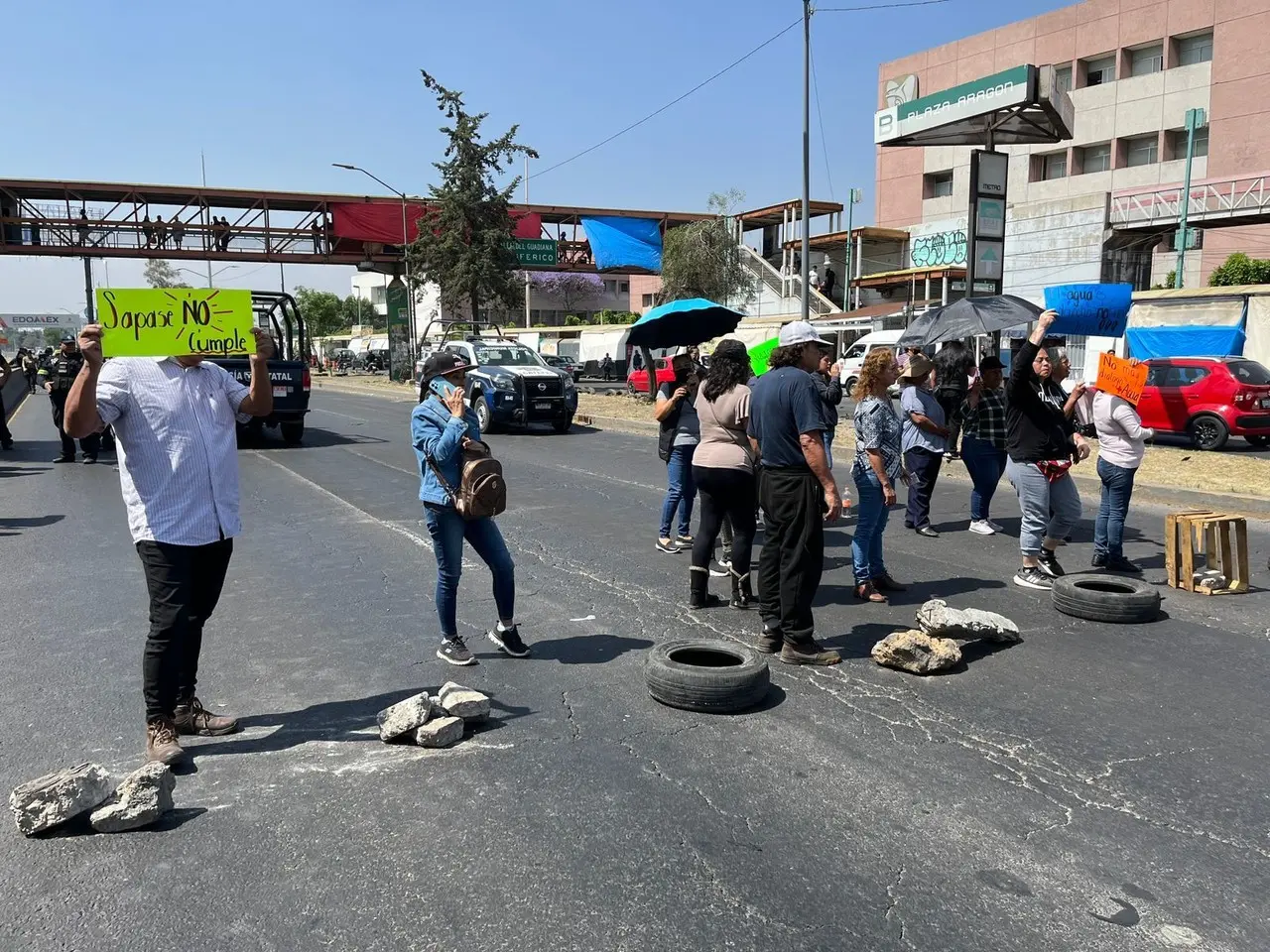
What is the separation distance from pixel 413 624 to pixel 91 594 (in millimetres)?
2709

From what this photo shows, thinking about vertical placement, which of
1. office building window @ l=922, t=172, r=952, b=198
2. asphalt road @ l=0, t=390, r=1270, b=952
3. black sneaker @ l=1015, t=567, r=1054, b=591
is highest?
office building window @ l=922, t=172, r=952, b=198

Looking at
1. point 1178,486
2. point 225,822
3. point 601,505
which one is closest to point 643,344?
point 601,505

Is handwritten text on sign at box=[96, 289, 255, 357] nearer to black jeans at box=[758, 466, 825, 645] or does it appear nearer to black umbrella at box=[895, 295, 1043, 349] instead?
black jeans at box=[758, 466, 825, 645]

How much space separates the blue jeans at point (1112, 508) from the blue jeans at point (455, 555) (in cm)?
476

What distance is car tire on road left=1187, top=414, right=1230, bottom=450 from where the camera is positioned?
15836mm

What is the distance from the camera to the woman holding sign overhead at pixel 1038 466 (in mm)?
6785

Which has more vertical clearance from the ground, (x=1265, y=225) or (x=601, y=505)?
(x=1265, y=225)

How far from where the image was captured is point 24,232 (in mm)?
42531

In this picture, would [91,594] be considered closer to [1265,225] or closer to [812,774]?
[812,774]

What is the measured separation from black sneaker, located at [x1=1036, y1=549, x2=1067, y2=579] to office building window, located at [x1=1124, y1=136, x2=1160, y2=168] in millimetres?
41672

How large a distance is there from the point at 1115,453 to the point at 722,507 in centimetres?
329

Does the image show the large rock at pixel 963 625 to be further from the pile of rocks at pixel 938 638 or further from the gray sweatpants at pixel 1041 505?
the gray sweatpants at pixel 1041 505

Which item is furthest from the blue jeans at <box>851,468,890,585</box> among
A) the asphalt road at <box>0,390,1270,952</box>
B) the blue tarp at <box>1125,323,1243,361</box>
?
the blue tarp at <box>1125,323,1243,361</box>

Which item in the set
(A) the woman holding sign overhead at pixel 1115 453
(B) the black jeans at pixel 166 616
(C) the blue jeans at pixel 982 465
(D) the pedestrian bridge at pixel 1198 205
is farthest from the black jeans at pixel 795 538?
(D) the pedestrian bridge at pixel 1198 205
